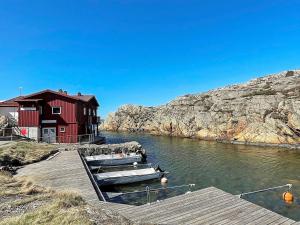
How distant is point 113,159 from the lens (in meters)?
34.3

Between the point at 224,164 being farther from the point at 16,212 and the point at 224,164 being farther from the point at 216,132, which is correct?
the point at 216,132

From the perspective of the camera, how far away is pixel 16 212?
11.4m

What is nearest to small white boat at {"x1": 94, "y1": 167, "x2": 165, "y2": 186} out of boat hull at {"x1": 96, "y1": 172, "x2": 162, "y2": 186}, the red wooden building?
boat hull at {"x1": 96, "y1": 172, "x2": 162, "y2": 186}

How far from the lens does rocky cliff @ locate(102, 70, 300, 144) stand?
59156mm

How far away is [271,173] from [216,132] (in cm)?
4343

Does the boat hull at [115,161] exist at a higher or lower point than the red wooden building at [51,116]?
lower

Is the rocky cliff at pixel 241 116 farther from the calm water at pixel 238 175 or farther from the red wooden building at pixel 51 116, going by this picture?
the red wooden building at pixel 51 116

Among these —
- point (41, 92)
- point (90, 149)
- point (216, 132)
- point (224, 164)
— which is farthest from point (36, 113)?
point (216, 132)

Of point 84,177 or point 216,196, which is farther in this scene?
point 84,177

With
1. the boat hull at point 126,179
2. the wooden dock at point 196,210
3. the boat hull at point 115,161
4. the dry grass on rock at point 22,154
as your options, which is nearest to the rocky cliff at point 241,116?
the boat hull at point 115,161

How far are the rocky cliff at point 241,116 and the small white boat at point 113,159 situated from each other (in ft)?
116

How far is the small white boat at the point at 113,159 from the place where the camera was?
33.6 m

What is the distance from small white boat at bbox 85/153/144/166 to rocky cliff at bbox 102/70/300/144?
35.5 m

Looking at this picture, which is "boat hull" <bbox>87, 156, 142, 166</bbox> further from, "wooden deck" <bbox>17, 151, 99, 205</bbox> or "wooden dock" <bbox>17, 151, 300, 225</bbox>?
"wooden dock" <bbox>17, 151, 300, 225</bbox>
